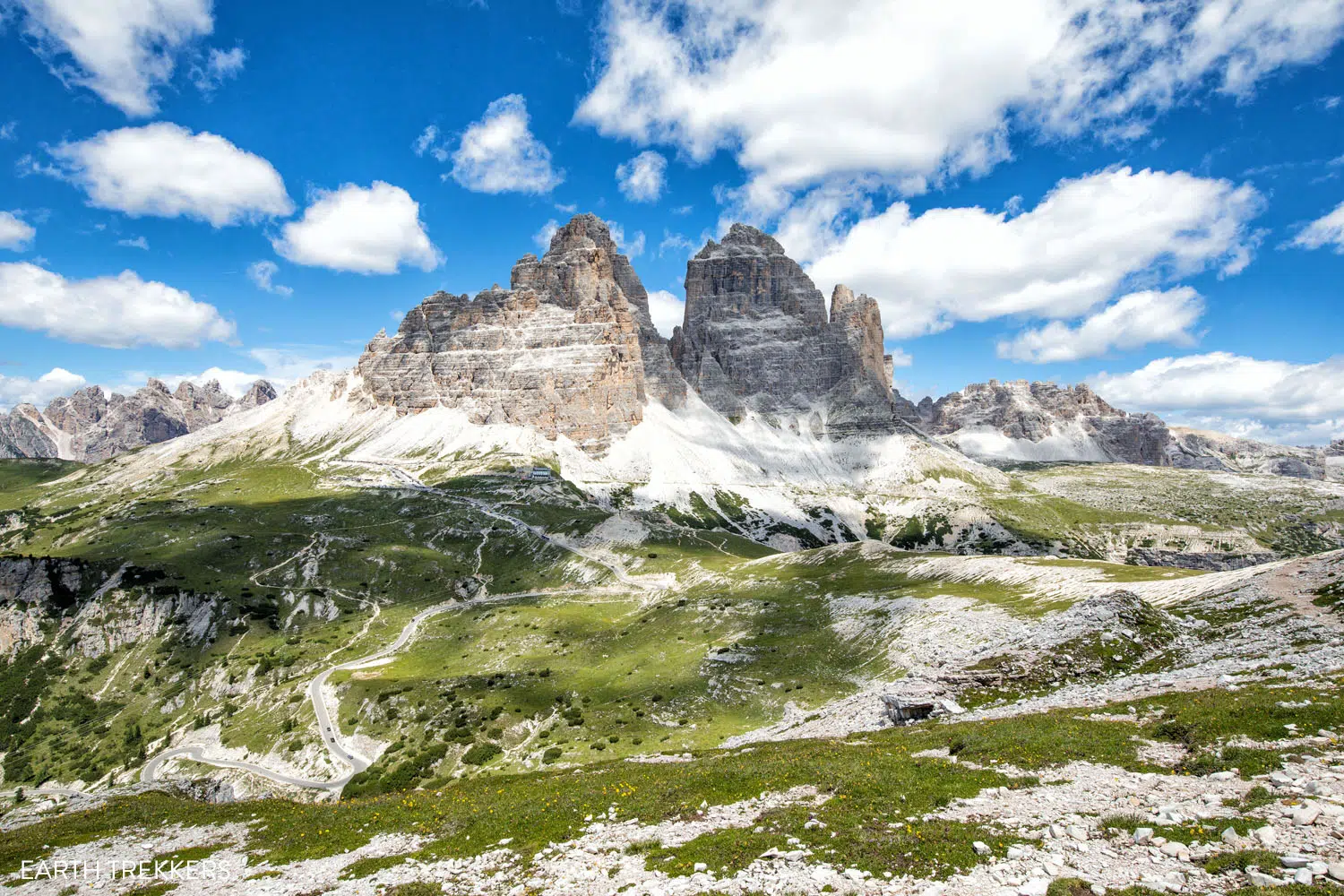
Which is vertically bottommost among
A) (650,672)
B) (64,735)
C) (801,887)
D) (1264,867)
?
(64,735)

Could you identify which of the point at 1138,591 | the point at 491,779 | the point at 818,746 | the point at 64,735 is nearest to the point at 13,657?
the point at 64,735

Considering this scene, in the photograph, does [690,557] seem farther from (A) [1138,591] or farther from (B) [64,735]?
(B) [64,735]

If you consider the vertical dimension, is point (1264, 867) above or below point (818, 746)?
above

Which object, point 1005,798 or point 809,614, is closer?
point 1005,798

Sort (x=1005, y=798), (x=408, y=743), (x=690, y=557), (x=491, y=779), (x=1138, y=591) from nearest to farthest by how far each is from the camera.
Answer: (x=1005, y=798) → (x=491, y=779) → (x=1138, y=591) → (x=408, y=743) → (x=690, y=557)

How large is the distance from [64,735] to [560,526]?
118m

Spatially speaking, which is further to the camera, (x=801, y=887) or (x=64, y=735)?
(x=64, y=735)

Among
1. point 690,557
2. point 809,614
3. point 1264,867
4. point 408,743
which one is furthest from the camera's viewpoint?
point 690,557

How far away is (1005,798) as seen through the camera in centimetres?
2186

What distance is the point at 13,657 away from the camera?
118188 mm

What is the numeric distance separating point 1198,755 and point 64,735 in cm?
14486

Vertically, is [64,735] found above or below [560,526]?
below

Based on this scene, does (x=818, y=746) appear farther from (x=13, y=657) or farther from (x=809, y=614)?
(x=13, y=657)

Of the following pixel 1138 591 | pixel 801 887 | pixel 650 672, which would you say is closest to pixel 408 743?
pixel 650 672
